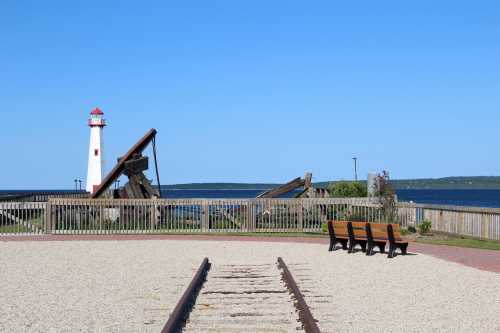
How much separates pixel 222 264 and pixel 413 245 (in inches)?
317

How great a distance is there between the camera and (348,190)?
38688 millimetres

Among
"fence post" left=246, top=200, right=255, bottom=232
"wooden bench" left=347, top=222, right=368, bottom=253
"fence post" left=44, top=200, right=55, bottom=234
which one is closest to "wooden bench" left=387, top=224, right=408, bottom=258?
"wooden bench" left=347, top=222, right=368, bottom=253

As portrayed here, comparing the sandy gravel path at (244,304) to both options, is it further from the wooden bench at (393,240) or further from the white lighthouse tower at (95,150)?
the white lighthouse tower at (95,150)

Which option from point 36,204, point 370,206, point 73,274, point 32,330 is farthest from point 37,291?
point 370,206

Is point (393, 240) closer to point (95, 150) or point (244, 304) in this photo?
point (244, 304)

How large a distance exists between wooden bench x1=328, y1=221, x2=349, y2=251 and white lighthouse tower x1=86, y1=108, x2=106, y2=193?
34996 millimetres

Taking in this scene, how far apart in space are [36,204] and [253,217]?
8.85 m

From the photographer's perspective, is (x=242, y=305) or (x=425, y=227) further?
(x=425, y=227)

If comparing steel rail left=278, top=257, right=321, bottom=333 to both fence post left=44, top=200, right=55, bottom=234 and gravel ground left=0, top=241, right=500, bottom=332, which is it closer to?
gravel ground left=0, top=241, right=500, bottom=332

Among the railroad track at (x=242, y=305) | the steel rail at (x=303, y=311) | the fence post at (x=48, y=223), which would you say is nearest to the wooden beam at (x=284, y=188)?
the fence post at (x=48, y=223)

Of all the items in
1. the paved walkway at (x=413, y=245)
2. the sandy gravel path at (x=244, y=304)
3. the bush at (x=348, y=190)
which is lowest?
the sandy gravel path at (x=244, y=304)

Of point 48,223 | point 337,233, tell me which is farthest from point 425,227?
point 48,223

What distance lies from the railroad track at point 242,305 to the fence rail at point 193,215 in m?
15.1

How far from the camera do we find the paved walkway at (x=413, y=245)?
18172 mm
